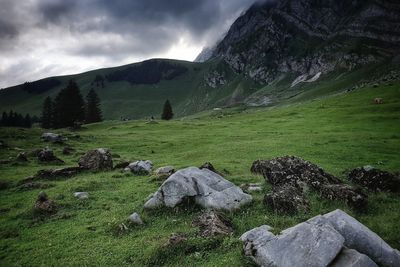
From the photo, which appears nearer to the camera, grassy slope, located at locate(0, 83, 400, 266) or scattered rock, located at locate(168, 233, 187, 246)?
grassy slope, located at locate(0, 83, 400, 266)

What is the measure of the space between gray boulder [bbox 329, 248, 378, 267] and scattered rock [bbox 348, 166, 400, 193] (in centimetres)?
1119

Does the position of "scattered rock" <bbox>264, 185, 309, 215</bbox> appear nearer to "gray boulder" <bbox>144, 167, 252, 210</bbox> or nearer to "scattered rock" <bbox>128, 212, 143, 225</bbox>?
"gray boulder" <bbox>144, 167, 252, 210</bbox>

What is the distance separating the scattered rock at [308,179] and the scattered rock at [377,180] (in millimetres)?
2103

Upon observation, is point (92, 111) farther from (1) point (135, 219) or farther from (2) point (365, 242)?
(2) point (365, 242)

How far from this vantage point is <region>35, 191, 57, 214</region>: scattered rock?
21103mm

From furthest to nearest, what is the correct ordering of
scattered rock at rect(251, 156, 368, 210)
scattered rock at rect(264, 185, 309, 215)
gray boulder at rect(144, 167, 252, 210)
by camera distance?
1. gray boulder at rect(144, 167, 252, 210)
2. scattered rock at rect(251, 156, 368, 210)
3. scattered rock at rect(264, 185, 309, 215)

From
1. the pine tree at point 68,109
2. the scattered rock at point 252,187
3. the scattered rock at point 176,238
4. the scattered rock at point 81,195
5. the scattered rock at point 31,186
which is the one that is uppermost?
the pine tree at point 68,109

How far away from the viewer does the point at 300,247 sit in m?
12.4

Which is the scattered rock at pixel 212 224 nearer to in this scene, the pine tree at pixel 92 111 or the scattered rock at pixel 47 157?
the scattered rock at pixel 47 157

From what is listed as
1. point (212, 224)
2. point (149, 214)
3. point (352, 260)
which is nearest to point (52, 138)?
point (149, 214)

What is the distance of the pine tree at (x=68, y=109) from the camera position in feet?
342

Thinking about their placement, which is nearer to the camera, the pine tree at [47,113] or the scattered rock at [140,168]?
the scattered rock at [140,168]

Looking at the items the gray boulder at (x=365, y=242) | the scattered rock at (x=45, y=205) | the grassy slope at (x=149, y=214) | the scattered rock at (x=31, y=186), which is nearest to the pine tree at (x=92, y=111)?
the grassy slope at (x=149, y=214)

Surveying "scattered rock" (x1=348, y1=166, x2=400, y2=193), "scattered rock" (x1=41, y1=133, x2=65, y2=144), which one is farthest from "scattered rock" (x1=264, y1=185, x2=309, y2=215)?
"scattered rock" (x1=41, y1=133, x2=65, y2=144)
